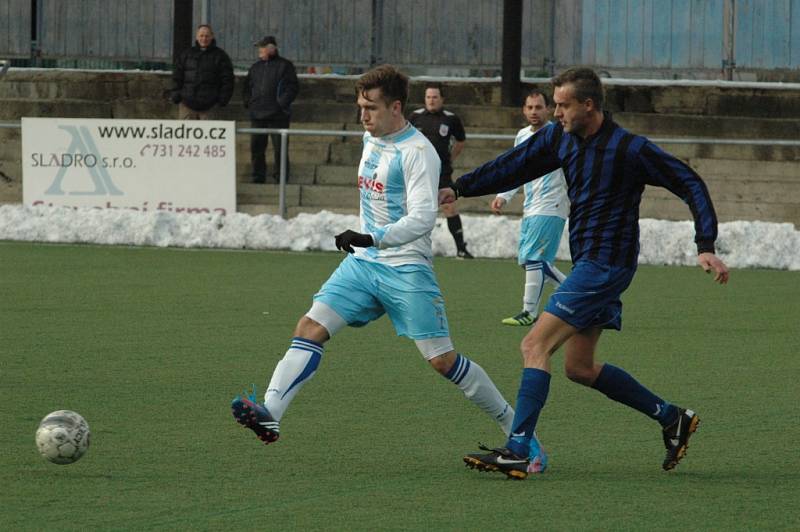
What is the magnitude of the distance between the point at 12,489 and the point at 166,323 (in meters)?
5.65

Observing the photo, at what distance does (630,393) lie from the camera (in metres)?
6.95

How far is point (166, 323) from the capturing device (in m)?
11.8

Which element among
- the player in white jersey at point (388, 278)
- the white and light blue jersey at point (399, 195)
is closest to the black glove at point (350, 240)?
the white and light blue jersey at point (399, 195)

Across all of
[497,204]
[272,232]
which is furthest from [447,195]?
[272,232]

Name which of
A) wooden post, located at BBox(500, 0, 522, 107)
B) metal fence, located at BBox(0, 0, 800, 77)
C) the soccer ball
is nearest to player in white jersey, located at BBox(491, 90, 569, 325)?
the soccer ball

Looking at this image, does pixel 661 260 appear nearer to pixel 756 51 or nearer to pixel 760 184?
pixel 760 184

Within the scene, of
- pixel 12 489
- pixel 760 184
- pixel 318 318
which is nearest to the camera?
pixel 12 489

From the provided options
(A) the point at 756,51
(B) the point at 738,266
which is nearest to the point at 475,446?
(B) the point at 738,266

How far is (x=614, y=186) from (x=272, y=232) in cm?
1251

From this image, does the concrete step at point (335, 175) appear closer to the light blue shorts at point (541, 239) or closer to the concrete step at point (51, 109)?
the concrete step at point (51, 109)

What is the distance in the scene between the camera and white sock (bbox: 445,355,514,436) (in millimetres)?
6898

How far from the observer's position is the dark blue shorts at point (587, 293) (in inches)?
262

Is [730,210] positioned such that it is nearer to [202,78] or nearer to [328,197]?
[328,197]

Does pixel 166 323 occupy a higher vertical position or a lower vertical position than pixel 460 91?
lower
